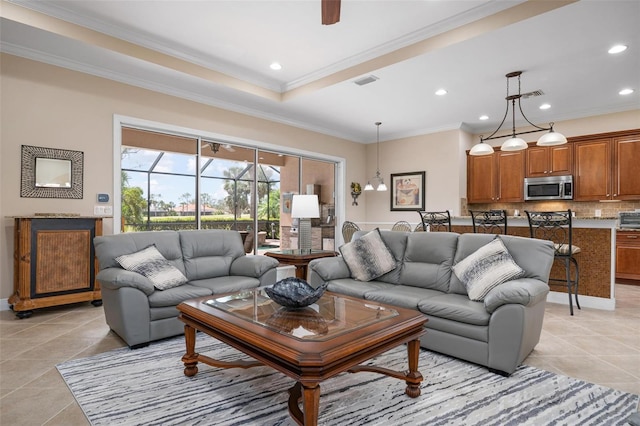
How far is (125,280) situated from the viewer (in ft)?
8.98

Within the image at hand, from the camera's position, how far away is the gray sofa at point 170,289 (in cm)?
277

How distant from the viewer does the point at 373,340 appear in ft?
5.77

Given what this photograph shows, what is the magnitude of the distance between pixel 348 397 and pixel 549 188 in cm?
598

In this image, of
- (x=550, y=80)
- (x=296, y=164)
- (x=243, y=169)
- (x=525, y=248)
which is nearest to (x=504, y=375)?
(x=525, y=248)

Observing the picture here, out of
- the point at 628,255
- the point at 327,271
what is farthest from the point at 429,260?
the point at 628,255

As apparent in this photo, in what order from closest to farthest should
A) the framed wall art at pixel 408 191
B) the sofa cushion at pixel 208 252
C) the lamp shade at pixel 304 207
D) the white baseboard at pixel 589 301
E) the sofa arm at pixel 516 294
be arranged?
the sofa arm at pixel 516 294 < the sofa cushion at pixel 208 252 < the white baseboard at pixel 589 301 < the lamp shade at pixel 304 207 < the framed wall art at pixel 408 191

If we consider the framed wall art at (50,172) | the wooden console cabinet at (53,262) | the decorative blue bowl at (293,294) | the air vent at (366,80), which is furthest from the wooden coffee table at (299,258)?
the framed wall art at (50,172)

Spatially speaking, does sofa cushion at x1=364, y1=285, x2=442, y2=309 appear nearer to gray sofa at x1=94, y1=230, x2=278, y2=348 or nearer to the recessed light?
gray sofa at x1=94, y1=230, x2=278, y2=348

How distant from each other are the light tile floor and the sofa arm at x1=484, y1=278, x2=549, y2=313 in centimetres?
61

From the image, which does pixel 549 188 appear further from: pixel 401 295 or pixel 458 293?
pixel 401 295

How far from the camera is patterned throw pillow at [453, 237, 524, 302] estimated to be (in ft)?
8.75

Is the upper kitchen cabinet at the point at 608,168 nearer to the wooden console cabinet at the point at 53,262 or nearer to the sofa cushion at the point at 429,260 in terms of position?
the sofa cushion at the point at 429,260

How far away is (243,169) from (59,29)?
301 cm

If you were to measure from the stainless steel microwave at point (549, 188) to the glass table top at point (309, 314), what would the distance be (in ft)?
18.0
